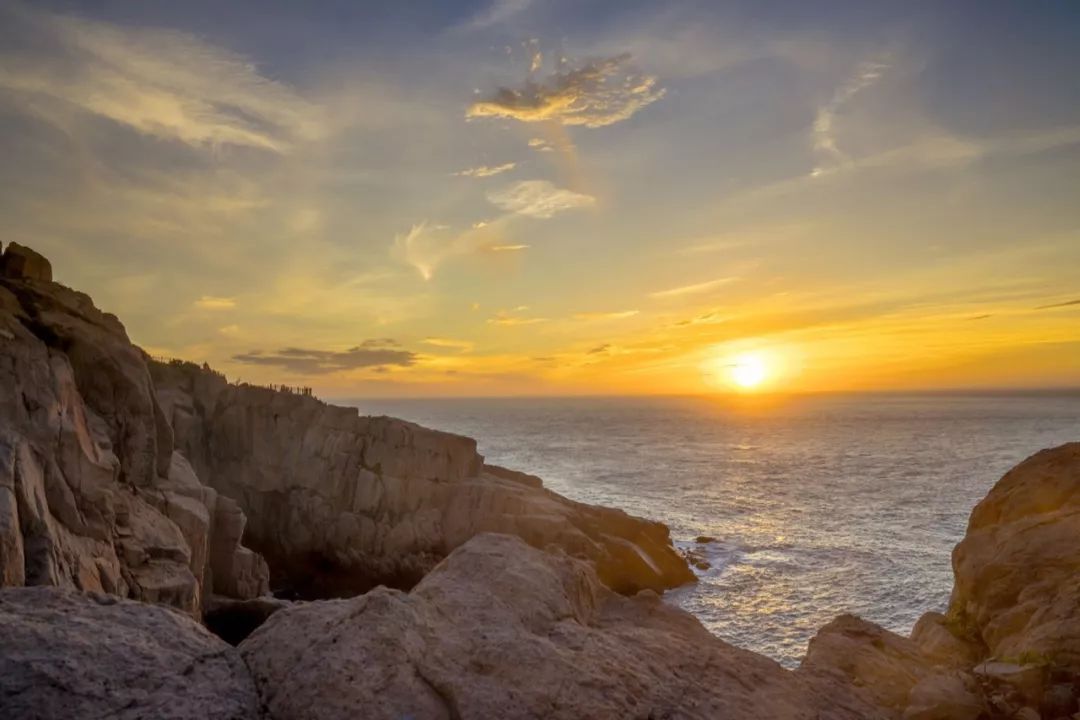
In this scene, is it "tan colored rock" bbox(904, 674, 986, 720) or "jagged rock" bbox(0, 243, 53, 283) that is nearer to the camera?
"tan colored rock" bbox(904, 674, 986, 720)

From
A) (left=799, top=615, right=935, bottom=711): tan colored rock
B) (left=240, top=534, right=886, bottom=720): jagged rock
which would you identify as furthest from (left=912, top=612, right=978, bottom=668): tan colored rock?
(left=240, top=534, right=886, bottom=720): jagged rock

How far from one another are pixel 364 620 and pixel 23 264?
72.0 ft

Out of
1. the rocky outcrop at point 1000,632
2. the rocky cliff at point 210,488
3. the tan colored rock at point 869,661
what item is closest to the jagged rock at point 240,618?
the rocky cliff at point 210,488

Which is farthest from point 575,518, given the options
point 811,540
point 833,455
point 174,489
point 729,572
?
point 833,455

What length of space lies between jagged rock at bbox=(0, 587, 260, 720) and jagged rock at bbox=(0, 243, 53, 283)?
18.8 meters

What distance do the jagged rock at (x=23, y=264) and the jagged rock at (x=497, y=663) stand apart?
20252 millimetres

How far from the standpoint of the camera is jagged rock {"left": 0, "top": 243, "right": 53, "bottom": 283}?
21.0 meters

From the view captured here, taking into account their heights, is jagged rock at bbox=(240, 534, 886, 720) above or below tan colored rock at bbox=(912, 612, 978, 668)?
above

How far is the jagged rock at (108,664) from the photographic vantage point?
20.5 feet

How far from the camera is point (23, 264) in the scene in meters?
21.5

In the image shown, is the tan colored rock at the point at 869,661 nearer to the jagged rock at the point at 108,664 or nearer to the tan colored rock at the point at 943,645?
the tan colored rock at the point at 943,645

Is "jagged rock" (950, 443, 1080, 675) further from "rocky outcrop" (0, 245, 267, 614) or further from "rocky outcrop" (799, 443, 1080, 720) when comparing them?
"rocky outcrop" (0, 245, 267, 614)

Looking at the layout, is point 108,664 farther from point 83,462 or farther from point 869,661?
point 869,661

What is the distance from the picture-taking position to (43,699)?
20.2 feet
